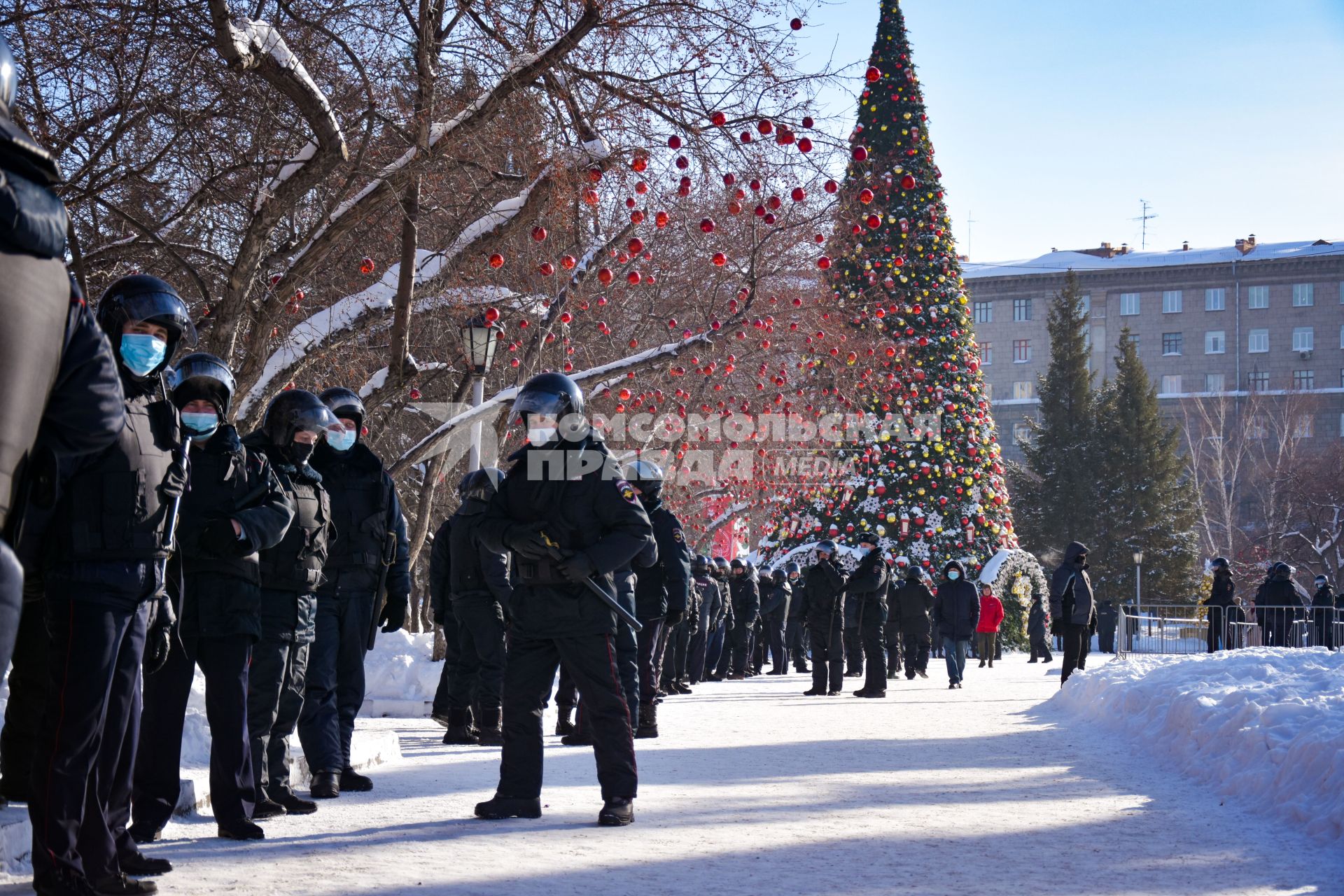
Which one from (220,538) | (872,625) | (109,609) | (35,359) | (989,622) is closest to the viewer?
(35,359)

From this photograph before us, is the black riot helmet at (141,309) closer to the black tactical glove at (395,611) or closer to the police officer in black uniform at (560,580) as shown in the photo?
the police officer in black uniform at (560,580)

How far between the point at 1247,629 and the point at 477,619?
1828 cm

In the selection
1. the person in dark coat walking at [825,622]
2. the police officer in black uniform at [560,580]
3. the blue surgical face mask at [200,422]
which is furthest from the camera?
the person in dark coat walking at [825,622]

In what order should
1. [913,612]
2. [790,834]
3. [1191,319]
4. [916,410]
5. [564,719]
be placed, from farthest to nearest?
[1191,319] → [916,410] → [913,612] → [564,719] → [790,834]

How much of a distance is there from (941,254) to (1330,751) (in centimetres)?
2768

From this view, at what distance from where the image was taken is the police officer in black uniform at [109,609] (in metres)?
4.92

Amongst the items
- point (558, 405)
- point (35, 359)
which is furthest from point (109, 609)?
point (558, 405)

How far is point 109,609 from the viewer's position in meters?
5.04

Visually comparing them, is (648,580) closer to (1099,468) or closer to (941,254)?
(941,254)

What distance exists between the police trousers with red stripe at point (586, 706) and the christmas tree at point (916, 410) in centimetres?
2602

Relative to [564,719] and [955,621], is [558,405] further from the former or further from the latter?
[955,621]

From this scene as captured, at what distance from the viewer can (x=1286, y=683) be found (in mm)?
11781

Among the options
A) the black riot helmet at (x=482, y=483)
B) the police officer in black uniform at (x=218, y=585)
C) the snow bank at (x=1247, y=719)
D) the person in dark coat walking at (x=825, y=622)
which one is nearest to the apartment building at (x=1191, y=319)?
the person in dark coat walking at (x=825, y=622)

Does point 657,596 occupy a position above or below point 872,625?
above
